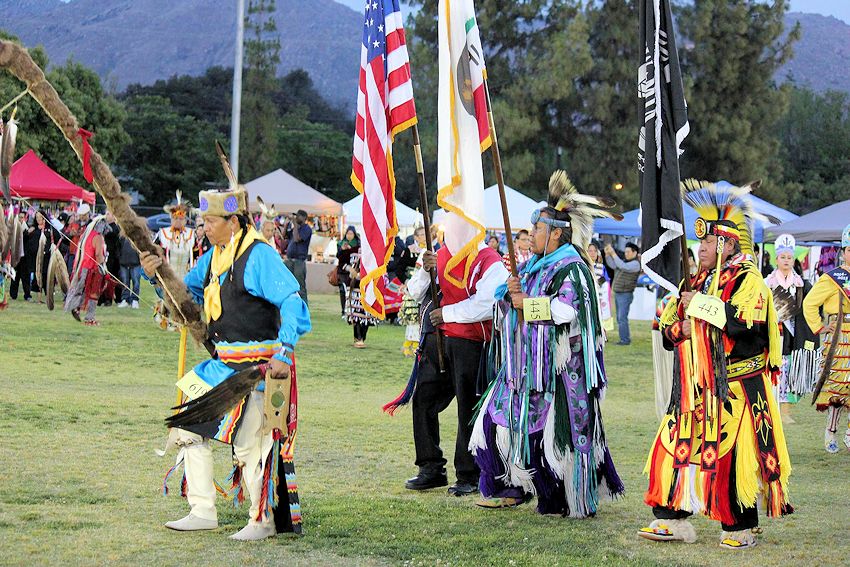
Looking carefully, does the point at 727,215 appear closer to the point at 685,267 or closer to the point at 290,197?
the point at 685,267

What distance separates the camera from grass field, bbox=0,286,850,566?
5.95 meters

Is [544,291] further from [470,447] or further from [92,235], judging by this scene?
[92,235]

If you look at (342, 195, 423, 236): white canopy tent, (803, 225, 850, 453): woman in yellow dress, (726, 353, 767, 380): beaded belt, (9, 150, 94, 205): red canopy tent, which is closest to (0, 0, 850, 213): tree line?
(342, 195, 423, 236): white canopy tent

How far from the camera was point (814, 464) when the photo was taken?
9695 mm

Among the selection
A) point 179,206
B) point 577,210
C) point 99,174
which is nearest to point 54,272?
point 179,206

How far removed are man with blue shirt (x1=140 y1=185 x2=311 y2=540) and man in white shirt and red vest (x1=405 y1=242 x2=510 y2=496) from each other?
168 cm

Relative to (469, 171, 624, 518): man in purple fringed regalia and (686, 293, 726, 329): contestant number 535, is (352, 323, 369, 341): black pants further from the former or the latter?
(686, 293, 726, 329): contestant number 535

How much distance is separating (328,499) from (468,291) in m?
1.60

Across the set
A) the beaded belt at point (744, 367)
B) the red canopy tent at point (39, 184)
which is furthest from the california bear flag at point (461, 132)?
the red canopy tent at point (39, 184)

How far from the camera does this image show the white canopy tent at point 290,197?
34.4 m

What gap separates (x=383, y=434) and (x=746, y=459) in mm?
4376

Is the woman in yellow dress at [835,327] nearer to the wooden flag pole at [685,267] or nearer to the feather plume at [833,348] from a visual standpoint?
the feather plume at [833,348]

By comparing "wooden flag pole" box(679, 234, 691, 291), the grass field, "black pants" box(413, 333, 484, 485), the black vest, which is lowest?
the grass field

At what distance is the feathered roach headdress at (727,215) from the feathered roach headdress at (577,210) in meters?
0.74
